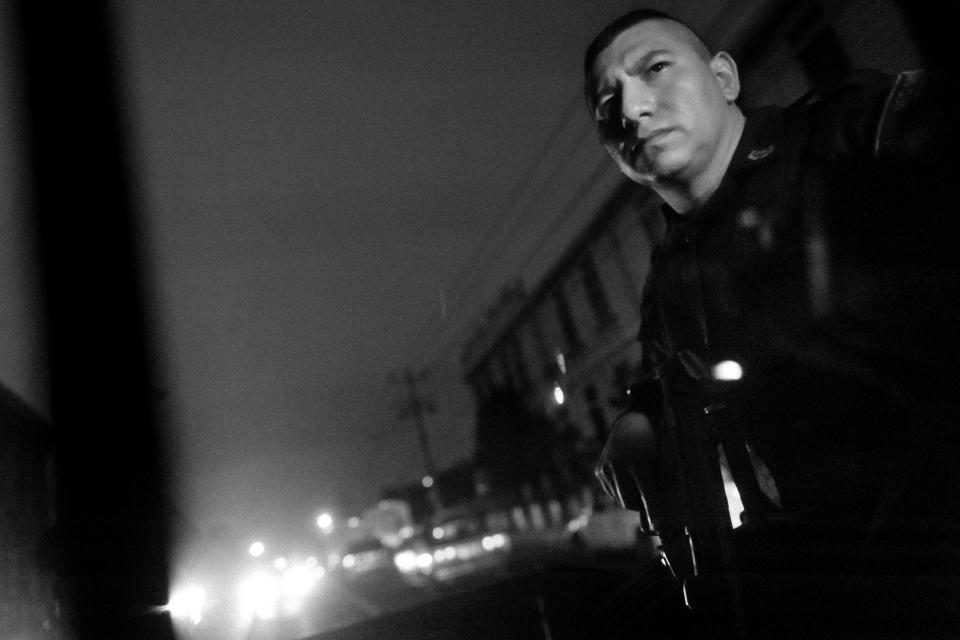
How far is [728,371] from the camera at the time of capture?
42.1 inches

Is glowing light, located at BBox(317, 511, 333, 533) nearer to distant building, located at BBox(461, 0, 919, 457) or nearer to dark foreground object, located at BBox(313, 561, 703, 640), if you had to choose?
distant building, located at BBox(461, 0, 919, 457)

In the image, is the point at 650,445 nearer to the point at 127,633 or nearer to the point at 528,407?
the point at 127,633

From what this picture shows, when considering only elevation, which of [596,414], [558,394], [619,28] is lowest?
[558,394]

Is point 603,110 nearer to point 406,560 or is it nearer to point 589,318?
point 589,318

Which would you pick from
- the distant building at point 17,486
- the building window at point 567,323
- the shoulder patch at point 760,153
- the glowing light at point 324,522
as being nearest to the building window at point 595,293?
the building window at point 567,323

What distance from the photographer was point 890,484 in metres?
0.91

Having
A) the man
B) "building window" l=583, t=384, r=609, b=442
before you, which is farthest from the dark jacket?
"building window" l=583, t=384, r=609, b=442

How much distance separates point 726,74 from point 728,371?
25.0 inches

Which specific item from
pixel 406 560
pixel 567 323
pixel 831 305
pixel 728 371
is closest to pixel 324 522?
pixel 406 560

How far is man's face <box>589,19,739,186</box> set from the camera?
4.18 ft

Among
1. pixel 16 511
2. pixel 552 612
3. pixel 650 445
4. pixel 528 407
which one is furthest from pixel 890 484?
pixel 528 407

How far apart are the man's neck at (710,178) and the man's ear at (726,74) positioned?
0.05 meters

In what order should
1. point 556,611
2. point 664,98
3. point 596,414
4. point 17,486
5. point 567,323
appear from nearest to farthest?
point 664,98 < point 556,611 < point 17,486 < point 596,414 < point 567,323

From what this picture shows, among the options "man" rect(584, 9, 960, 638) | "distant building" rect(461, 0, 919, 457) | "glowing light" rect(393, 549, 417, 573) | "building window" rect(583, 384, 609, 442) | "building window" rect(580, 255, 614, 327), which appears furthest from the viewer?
"glowing light" rect(393, 549, 417, 573)
